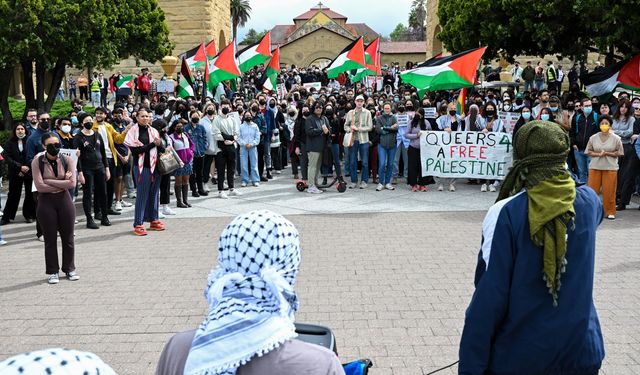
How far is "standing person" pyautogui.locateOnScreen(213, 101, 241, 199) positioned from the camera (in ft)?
45.5

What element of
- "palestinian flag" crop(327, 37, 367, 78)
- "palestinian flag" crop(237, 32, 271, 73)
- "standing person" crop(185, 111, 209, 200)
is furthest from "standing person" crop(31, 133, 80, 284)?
"palestinian flag" crop(327, 37, 367, 78)

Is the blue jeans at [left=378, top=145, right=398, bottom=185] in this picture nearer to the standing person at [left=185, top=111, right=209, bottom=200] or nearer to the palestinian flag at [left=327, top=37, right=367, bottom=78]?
the standing person at [left=185, top=111, right=209, bottom=200]

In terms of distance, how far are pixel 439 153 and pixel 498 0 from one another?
1308 cm

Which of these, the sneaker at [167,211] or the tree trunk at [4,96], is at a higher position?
the tree trunk at [4,96]

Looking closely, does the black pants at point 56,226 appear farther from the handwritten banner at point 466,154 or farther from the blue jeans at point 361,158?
the handwritten banner at point 466,154

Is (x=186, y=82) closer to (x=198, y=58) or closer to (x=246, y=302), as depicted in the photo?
(x=198, y=58)

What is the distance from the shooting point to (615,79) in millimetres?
16891

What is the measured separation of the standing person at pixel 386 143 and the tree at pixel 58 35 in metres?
11.6

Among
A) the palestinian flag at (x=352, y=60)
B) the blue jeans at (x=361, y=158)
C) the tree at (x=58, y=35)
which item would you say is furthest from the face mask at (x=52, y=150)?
the palestinian flag at (x=352, y=60)

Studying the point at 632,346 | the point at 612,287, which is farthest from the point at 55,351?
the point at 612,287

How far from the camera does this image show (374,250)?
9.28m

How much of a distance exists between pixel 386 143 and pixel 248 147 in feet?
9.79

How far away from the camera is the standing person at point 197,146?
1377cm

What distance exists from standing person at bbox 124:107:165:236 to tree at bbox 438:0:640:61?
15.2 meters
